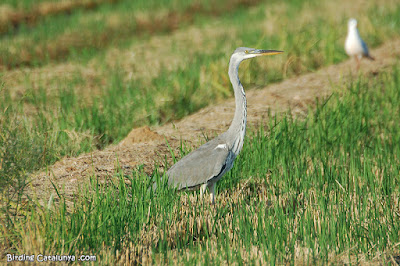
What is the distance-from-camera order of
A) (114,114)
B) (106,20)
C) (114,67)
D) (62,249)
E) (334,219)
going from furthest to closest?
(106,20) < (114,67) < (114,114) < (334,219) < (62,249)

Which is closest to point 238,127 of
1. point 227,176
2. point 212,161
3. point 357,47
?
point 212,161

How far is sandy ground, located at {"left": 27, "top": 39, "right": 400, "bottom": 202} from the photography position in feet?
17.1

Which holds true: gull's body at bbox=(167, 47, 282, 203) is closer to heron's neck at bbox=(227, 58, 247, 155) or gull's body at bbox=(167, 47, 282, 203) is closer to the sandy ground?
heron's neck at bbox=(227, 58, 247, 155)

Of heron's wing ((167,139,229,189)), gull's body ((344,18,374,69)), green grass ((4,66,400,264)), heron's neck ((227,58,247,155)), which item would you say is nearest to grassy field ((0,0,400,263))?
green grass ((4,66,400,264))

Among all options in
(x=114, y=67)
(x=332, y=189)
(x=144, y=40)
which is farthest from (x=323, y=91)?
(x=144, y=40)

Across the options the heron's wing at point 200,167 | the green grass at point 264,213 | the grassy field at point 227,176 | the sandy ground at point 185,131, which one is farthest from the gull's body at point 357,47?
the heron's wing at point 200,167

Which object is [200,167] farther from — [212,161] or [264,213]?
[264,213]

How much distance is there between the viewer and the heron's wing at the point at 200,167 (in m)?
4.65

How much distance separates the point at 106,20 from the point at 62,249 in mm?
11584

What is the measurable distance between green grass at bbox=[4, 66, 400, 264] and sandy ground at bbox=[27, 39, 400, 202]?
316mm

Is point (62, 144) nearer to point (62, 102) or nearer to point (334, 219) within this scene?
point (62, 102)

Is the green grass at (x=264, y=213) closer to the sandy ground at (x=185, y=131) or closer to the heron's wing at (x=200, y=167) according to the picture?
the heron's wing at (x=200, y=167)

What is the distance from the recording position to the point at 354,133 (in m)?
6.39

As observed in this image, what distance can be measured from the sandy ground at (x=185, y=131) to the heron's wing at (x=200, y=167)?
1.51 ft
